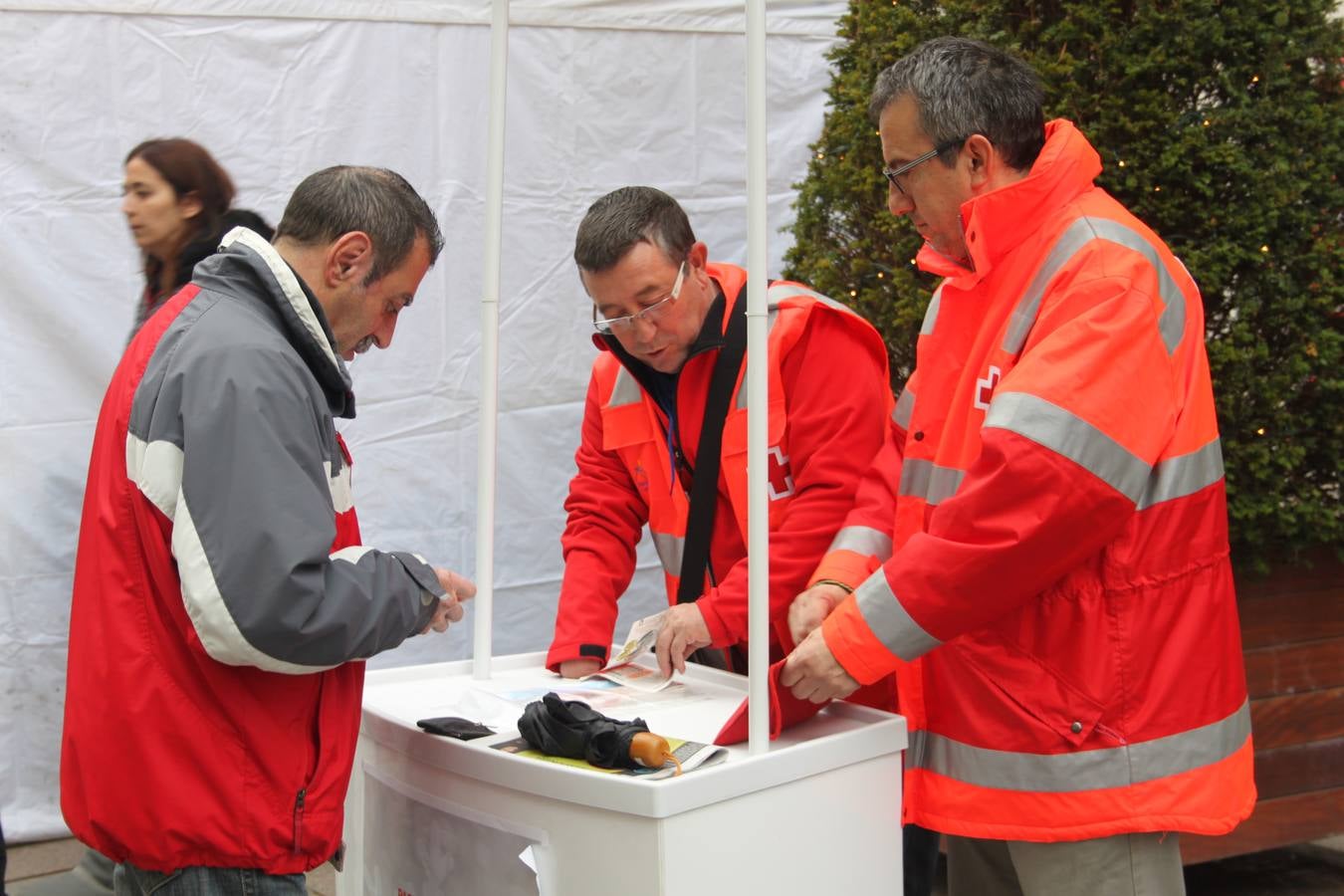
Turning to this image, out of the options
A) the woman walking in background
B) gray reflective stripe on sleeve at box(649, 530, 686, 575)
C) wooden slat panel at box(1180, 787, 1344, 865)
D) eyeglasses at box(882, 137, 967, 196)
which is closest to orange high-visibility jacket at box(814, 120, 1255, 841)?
eyeglasses at box(882, 137, 967, 196)

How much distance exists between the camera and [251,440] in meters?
1.65

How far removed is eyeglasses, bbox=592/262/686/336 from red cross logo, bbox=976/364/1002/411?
645 millimetres

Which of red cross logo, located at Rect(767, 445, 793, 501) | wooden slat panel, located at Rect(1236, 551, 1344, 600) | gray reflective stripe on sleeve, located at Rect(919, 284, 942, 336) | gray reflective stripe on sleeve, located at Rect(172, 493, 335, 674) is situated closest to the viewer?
gray reflective stripe on sleeve, located at Rect(172, 493, 335, 674)

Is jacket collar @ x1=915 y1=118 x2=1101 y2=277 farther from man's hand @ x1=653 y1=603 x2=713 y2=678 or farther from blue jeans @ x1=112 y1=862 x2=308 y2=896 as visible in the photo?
blue jeans @ x1=112 y1=862 x2=308 y2=896

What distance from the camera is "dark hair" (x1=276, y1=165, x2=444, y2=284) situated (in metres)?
1.91

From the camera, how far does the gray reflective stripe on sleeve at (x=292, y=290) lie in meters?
1.79

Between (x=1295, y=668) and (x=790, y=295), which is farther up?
(x=790, y=295)

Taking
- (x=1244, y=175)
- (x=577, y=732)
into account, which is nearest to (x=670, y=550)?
(x=577, y=732)

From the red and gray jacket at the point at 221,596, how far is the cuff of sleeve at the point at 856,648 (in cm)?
58

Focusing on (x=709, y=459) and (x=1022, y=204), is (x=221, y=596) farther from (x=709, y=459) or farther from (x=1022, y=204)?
(x=1022, y=204)

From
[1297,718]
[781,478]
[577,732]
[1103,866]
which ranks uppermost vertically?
[781,478]

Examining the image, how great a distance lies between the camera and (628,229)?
93.7 inches

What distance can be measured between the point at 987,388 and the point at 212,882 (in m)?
1.22

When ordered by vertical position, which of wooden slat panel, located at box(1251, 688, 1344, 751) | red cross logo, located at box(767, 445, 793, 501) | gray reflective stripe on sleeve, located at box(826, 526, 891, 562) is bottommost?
wooden slat panel, located at box(1251, 688, 1344, 751)
